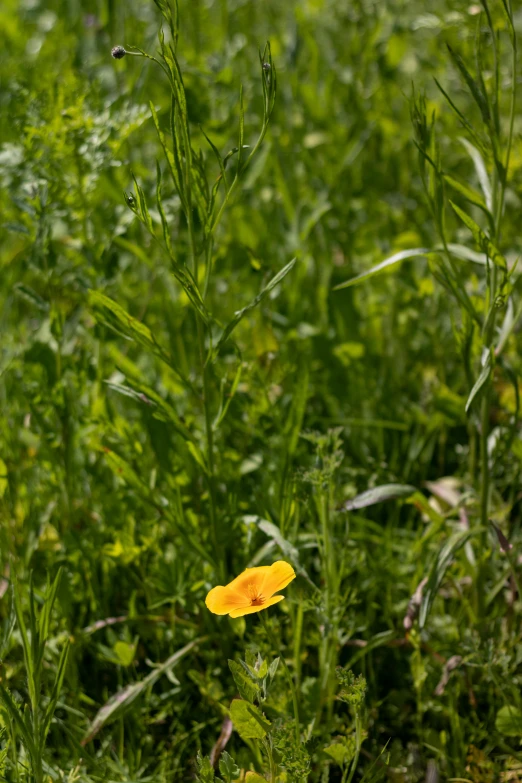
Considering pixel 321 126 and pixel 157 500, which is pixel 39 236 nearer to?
pixel 157 500

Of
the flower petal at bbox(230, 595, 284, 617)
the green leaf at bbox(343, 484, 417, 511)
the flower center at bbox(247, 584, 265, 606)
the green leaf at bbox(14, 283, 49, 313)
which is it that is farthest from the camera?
the green leaf at bbox(14, 283, 49, 313)

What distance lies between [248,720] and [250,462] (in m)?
0.90

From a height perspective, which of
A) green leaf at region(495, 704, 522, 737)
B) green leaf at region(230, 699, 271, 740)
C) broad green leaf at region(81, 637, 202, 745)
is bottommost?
green leaf at region(495, 704, 522, 737)

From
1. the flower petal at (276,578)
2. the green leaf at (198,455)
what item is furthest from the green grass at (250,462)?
the flower petal at (276,578)

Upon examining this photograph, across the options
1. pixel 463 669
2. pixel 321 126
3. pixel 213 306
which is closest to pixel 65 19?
pixel 321 126

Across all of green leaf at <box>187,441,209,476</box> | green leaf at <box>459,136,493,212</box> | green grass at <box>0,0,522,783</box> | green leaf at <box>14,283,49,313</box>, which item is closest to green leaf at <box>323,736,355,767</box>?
green grass at <box>0,0,522,783</box>

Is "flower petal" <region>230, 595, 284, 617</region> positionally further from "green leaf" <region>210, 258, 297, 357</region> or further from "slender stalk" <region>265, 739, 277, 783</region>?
"green leaf" <region>210, 258, 297, 357</region>

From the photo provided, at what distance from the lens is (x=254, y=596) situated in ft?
4.88

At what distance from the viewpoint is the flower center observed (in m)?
1.45

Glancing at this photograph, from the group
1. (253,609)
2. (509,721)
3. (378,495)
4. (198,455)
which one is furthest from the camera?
(378,495)

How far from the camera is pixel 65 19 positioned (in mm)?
4309

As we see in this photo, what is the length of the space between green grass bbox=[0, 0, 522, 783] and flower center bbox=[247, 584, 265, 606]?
3.4 inches

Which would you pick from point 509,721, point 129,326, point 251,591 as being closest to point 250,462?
point 129,326

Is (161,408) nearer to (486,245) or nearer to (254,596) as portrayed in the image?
(254,596)
